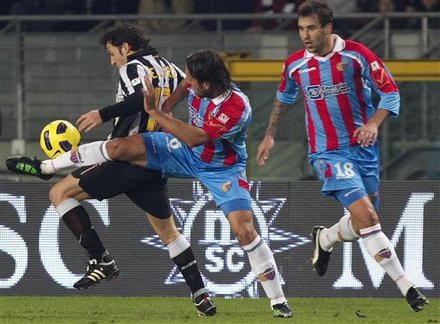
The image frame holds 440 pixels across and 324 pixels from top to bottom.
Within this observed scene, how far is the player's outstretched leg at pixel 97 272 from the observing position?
9.48 metres

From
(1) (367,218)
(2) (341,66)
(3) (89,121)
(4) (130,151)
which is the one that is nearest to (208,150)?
(4) (130,151)

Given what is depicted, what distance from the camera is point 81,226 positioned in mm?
9773

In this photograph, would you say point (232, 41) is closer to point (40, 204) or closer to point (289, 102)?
point (40, 204)

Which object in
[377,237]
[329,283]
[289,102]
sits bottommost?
[329,283]

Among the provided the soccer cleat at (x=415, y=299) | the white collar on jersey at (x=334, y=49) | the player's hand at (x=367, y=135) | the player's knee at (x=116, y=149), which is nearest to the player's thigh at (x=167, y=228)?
the player's knee at (x=116, y=149)

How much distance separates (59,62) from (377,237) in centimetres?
652

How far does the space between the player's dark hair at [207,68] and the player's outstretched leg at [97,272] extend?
1537 mm

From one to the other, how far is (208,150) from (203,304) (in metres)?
1.14

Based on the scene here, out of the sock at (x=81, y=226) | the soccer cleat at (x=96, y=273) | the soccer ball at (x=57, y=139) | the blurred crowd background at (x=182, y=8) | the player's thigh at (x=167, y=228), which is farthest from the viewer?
the blurred crowd background at (x=182, y=8)

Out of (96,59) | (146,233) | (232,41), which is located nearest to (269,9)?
(232,41)

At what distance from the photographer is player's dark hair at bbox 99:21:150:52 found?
9.88 m

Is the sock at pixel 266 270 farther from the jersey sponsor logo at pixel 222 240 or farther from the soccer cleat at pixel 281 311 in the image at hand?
the jersey sponsor logo at pixel 222 240

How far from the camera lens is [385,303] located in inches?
424

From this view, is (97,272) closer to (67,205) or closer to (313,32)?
(67,205)
